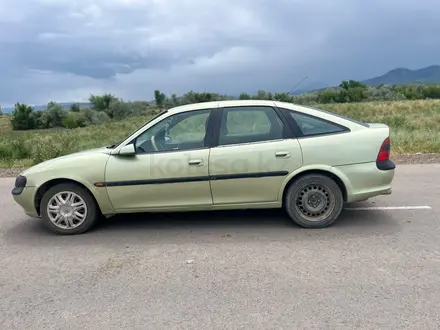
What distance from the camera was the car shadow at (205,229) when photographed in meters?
4.37

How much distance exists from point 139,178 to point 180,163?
0.53m

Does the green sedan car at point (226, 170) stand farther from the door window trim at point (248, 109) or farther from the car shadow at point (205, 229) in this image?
the car shadow at point (205, 229)

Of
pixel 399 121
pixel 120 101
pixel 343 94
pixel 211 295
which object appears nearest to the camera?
pixel 211 295

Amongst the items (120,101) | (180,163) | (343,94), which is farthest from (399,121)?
(120,101)

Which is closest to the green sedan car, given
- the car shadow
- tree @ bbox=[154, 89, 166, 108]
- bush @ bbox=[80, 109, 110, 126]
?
the car shadow

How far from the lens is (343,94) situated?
64.7 m

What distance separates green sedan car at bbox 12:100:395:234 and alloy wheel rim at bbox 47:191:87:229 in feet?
0.04

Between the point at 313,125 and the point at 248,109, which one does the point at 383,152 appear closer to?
the point at 313,125

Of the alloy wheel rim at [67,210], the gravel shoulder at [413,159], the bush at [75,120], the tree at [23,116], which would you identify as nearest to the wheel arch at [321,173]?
the alloy wheel rim at [67,210]

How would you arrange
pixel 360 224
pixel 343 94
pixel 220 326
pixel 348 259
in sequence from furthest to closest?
1. pixel 343 94
2. pixel 360 224
3. pixel 348 259
4. pixel 220 326

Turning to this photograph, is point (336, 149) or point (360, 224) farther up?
point (336, 149)

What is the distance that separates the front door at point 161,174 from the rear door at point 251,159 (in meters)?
0.17

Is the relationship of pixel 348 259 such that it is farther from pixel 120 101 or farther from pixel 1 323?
pixel 120 101

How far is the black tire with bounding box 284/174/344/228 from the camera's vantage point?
14.7 feet
